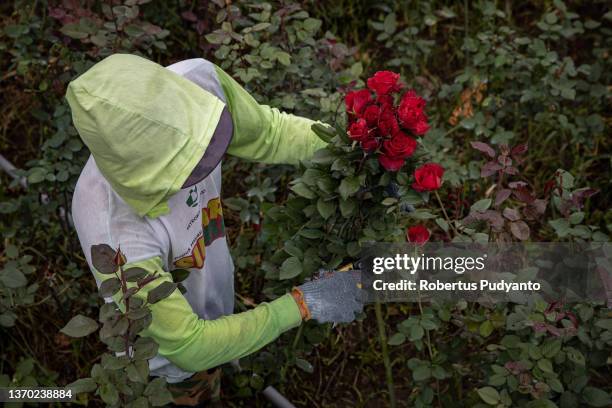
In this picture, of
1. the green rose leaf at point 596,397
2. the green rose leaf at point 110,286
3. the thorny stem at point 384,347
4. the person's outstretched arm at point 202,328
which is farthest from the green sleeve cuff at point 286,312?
the green rose leaf at point 596,397

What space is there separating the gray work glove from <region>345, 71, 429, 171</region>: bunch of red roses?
47cm

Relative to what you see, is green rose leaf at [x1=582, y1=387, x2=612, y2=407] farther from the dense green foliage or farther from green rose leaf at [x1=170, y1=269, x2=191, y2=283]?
green rose leaf at [x1=170, y1=269, x2=191, y2=283]

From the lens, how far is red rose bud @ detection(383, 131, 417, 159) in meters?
1.55

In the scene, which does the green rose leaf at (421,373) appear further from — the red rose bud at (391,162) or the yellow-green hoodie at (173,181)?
the red rose bud at (391,162)

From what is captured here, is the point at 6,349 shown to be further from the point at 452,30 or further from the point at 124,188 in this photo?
the point at 452,30

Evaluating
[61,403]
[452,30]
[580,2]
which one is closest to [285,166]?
[61,403]

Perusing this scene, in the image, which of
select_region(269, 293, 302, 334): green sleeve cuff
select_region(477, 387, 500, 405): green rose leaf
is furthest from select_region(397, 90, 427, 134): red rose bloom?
select_region(477, 387, 500, 405): green rose leaf

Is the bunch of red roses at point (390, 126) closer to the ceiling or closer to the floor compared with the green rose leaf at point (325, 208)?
closer to the ceiling

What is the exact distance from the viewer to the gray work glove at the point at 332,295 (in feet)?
6.37

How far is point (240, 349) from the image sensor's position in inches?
73.7

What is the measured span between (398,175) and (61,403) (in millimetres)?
1789

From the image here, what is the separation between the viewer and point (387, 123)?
155 centimetres

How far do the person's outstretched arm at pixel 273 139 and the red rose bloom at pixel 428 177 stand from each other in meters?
0.48

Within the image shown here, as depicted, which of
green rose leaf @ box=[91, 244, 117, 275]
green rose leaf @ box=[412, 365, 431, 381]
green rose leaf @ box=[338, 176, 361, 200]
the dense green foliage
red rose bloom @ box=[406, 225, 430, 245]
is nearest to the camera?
green rose leaf @ box=[91, 244, 117, 275]
